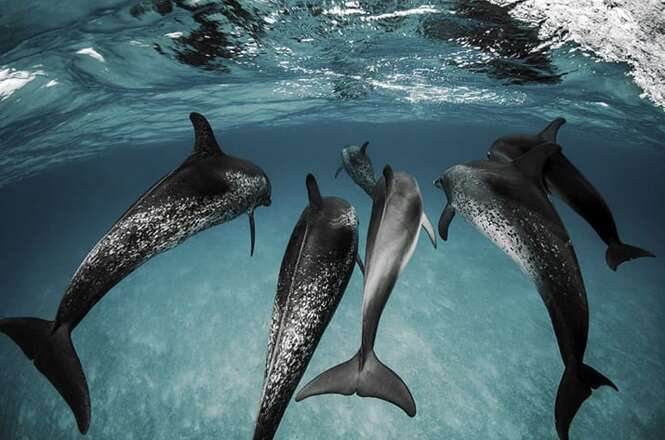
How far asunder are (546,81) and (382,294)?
18692mm

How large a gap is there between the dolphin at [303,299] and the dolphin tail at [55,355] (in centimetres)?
156

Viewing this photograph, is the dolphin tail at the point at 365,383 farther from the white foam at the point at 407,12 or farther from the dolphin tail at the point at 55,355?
the white foam at the point at 407,12

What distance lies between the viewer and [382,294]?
9.00 ft

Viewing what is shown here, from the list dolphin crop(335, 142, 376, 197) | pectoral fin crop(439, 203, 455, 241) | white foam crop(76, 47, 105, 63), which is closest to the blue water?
white foam crop(76, 47, 105, 63)

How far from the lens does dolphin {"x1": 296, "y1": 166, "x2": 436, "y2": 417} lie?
2.77 m

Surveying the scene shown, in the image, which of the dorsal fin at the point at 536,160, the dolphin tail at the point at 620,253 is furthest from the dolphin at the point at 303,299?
the dolphin tail at the point at 620,253

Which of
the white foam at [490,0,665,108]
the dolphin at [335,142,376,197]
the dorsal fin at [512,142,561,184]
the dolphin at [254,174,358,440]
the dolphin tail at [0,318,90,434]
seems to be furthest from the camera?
the white foam at [490,0,665,108]

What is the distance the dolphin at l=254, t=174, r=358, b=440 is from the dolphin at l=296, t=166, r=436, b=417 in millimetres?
285

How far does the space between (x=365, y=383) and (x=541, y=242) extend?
1.96 meters

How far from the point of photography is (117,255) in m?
2.81

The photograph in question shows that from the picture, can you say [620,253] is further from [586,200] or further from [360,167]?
[360,167]

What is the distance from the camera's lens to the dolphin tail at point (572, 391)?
8.41ft

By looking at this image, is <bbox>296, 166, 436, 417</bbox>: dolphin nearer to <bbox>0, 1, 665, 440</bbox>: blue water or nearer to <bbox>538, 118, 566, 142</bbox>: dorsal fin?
<bbox>538, 118, 566, 142</bbox>: dorsal fin

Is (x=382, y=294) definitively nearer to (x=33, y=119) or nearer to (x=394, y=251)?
(x=394, y=251)
